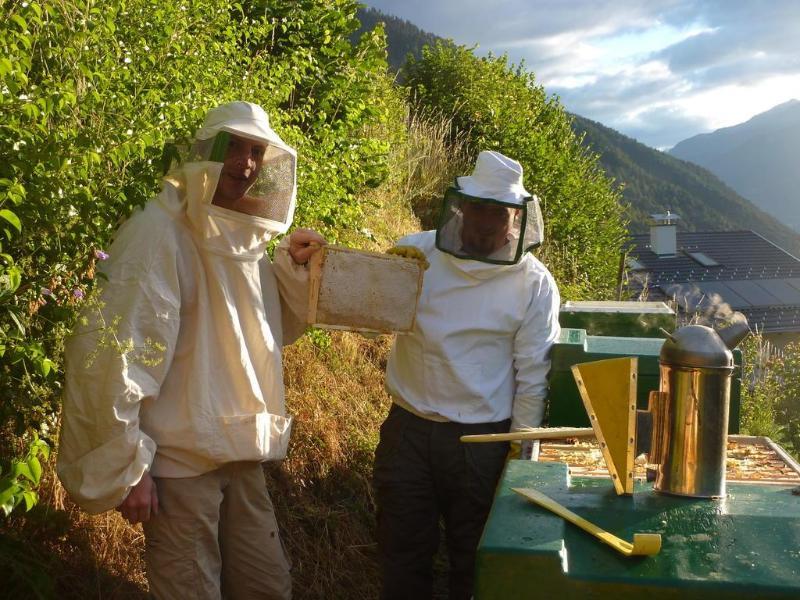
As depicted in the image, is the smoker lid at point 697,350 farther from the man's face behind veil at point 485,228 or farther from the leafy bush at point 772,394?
the leafy bush at point 772,394

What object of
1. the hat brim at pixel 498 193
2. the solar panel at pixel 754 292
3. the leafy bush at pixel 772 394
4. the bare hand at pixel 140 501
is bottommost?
the solar panel at pixel 754 292

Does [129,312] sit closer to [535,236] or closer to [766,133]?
[535,236]

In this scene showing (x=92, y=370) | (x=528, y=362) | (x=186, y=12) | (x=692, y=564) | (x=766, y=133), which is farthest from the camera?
(x=766, y=133)

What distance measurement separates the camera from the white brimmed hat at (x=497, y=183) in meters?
3.62

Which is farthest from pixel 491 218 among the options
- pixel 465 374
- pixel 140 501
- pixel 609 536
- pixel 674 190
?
pixel 674 190

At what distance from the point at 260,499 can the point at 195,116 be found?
A: 1284mm

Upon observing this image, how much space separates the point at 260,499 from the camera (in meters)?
3.06

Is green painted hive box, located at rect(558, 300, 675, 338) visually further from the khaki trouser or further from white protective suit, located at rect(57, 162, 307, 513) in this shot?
the khaki trouser

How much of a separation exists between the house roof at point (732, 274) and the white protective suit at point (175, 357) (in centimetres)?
2734

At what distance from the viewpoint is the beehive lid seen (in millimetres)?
3100

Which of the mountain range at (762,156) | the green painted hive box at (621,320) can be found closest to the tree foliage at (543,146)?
the green painted hive box at (621,320)

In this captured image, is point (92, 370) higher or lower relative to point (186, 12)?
lower

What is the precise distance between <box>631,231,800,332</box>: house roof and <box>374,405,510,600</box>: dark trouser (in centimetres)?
2641

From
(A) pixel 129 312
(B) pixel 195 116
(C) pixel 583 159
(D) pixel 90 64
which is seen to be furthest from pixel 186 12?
(C) pixel 583 159
